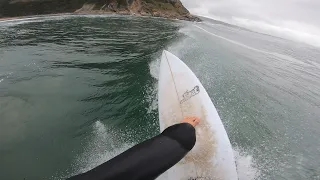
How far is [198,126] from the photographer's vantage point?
11.0m

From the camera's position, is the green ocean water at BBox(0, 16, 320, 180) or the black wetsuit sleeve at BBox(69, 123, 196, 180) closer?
the black wetsuit sleeve at BBox(69, 123, 196, 180)

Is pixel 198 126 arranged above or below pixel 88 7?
above

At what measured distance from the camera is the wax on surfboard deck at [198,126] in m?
10.6

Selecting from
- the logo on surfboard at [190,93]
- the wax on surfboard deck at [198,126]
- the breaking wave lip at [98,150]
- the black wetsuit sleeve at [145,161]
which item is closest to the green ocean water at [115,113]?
the breaking wave lip at [98,150]

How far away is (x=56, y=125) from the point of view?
1625cm

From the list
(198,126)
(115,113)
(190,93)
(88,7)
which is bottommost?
(88,7)

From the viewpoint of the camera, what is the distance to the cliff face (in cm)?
10125

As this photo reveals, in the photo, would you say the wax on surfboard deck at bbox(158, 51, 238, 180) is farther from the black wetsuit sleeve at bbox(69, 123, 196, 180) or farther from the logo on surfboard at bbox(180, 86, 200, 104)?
the black wetsuit sleeve at bbox(69, 123, 196, 180)

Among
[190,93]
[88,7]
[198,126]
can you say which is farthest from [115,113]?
[88,7]

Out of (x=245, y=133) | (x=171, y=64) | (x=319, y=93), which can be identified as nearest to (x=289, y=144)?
(x=245, y=133)

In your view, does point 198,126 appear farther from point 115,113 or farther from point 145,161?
point 115,113

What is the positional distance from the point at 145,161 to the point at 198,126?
5.06 meters

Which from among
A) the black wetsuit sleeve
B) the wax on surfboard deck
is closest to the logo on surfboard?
the wax on surfboard deck

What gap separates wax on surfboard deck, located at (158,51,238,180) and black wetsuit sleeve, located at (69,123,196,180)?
3443mm
